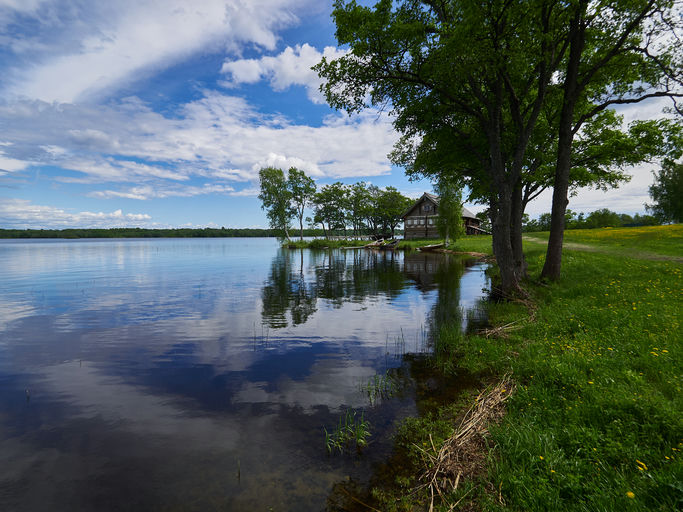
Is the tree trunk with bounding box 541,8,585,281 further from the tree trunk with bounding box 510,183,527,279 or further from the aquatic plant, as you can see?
the aquatic plant

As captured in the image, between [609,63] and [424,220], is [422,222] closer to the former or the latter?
[424,220]

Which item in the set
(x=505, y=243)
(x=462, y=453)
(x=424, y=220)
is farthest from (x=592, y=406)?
(x=424, y=220)

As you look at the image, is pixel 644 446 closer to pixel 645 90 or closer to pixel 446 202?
pixel 645 90

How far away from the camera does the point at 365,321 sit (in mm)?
12711

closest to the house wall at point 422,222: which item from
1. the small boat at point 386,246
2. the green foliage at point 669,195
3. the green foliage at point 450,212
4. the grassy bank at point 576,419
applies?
the small boat at point 386,246

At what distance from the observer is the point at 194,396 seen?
22.9ft

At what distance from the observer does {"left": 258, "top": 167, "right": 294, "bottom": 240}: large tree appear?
71.8 m

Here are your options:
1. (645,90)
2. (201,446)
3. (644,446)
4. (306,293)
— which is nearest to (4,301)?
(306,293)

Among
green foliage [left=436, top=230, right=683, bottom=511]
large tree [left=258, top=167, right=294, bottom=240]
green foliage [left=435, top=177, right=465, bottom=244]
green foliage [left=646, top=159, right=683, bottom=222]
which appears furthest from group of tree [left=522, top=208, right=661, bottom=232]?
green foliage [left=436, top=230, right=683, bottom=511]

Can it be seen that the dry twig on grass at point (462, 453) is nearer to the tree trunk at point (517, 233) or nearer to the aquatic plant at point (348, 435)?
the aquatic plant at point (348, 435)

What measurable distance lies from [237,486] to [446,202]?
49.5 meters

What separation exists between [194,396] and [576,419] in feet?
24.7

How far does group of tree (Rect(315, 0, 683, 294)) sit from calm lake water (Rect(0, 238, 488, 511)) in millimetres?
7176

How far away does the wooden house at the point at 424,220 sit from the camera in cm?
6800
